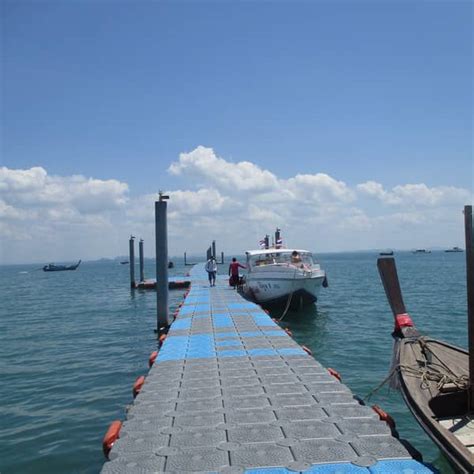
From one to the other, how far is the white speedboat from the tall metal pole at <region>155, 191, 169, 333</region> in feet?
21.4

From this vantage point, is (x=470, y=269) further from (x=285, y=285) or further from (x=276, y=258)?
(x=276, y=258)

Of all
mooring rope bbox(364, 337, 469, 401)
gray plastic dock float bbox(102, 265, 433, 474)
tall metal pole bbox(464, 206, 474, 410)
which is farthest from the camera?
mooring rope bbox(364, 337, 469, 401)

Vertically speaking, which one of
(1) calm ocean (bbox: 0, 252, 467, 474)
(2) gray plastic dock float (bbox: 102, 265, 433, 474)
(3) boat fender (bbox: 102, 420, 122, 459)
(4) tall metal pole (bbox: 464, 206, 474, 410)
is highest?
(4) tall metal pole (bbox: 464, 206, 474, 410)

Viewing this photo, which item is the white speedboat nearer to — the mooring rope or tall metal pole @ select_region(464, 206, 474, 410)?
the mooring rope

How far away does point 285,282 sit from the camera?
2272 centimetres

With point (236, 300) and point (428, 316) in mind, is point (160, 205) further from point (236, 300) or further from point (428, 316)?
point (428, 316)

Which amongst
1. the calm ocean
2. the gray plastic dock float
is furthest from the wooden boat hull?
the calm ocean

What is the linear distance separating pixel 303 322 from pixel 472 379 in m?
15.2

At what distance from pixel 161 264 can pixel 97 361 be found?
406cm

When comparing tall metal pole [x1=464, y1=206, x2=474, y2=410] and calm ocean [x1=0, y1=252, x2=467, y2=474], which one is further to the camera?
calm ocean [x1=0, y1=252, x2=467, y2=474]

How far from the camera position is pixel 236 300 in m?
21.7

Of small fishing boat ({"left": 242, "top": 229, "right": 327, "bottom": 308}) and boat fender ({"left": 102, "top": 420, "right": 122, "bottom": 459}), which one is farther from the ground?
small fishing boat ({"left": 242, "top": 229, "right": 327, "bottom": 308})

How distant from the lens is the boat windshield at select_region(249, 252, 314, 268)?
25219 mm

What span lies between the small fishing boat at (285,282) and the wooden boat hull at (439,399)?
490 inches
